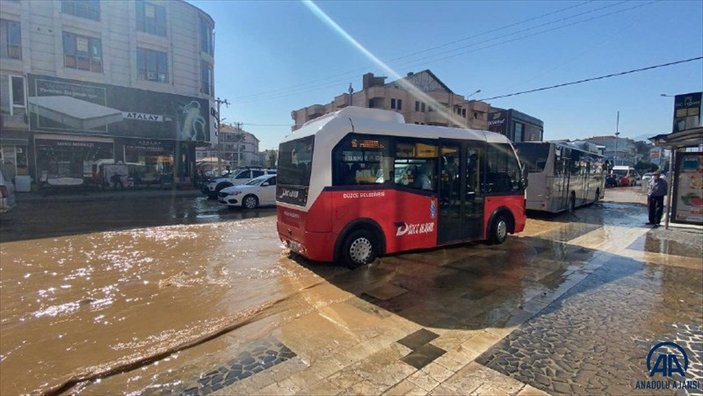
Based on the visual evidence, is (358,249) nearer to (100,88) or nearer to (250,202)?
(250,202)

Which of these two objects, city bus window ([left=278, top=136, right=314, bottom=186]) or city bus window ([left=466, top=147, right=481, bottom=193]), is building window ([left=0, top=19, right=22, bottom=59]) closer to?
city bus window ([left=278, top=136, right=314, bottom=186])

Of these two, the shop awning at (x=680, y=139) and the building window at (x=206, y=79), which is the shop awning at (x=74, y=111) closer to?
the building window at (x=206, y=79)

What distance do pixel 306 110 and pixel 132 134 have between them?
41360 mm

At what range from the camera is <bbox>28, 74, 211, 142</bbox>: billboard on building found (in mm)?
21500

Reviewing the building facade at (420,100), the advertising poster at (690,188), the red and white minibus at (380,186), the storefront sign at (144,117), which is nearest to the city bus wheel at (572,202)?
the advertising poster at (690,188)

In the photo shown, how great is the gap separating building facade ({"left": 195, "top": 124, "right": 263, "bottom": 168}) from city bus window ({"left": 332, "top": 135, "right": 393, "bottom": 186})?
271 feet

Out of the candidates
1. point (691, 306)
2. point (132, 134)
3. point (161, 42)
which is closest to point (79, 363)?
point (691, 306)

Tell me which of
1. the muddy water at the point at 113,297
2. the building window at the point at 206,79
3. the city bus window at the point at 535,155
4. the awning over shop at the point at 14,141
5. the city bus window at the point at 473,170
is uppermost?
the building window at the point at 206,79

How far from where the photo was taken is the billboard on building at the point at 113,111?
70.5ft

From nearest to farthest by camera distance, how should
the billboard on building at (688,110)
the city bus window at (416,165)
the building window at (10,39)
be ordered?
the city bus window at (416,165) < the billboard on building at (688,110) < the building window at (10,39)

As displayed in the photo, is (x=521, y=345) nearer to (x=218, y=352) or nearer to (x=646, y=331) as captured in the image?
(x=646, y=331)

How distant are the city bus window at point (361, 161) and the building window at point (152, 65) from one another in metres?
25.3

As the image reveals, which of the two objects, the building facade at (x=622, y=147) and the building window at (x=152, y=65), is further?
the building facade at (x=622, y=147)

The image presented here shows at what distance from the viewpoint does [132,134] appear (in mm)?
24219
